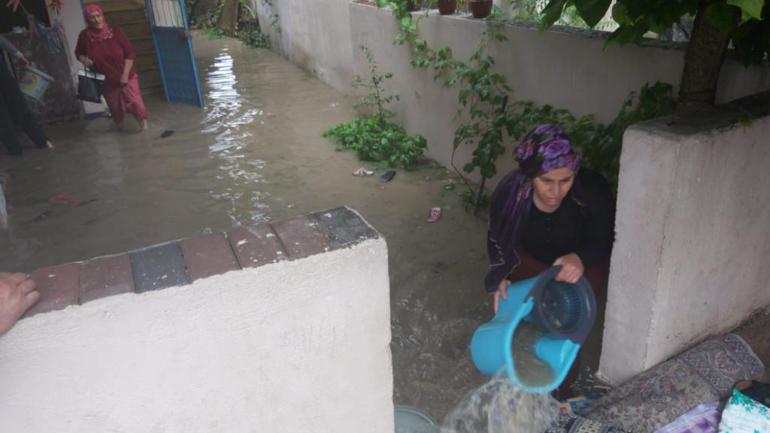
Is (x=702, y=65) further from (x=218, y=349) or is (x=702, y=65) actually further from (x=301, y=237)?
(x=218, y=349)

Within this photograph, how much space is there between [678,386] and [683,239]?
2.12 ft

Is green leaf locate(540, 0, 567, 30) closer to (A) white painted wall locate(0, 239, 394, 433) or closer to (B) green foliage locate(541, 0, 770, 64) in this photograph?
(B) green foliage locate(541, 0, 770, 64)

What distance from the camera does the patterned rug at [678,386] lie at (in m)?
2.38

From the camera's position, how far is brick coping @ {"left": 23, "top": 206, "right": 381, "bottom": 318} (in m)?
1.35

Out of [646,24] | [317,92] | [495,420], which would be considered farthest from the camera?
[317,92]

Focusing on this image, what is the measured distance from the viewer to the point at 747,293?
8.99 feet

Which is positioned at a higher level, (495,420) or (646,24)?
(646,24)

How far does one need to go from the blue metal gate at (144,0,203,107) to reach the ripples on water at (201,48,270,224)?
1.29 ft

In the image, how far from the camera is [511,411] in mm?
2377

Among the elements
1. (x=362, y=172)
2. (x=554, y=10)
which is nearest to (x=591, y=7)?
(x=554, y=10)

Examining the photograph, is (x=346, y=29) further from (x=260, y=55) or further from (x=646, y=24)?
(x=646, y=24)

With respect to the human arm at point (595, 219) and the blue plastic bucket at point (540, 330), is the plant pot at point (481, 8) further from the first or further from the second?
the blue plastic bucket at point (540, 330)

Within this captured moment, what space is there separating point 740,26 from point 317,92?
7.57 m

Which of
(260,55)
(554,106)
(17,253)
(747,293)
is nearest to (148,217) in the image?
(17,253)
